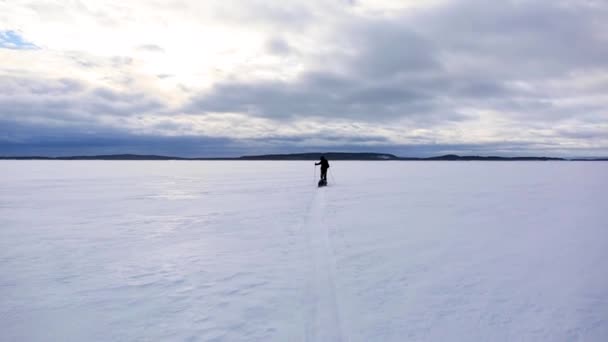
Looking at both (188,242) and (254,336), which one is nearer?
(254,336)

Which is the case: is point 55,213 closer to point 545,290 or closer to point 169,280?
point 169,280

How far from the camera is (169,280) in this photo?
5.41 meters

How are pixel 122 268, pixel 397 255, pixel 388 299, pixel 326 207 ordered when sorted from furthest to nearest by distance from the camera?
pixel 326 207 → pixel 397 255 → pixel 122 268 → pixel 388 299

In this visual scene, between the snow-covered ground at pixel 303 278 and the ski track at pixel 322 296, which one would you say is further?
the snow-covered ground at pixel 303 278

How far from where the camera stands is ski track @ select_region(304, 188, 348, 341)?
12.3 ft

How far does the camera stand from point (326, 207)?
12969 mm

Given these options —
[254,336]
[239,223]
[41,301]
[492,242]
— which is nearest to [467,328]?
[254,336]

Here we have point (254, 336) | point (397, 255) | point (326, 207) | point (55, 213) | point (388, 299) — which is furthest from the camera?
point (326, 207)

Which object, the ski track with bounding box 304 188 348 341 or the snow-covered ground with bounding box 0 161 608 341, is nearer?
the ski track with bounding box 304 188 348 341

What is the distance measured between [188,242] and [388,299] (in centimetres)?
461

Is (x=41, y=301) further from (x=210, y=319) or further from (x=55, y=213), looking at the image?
(x=55, y=213)

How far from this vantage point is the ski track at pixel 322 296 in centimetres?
374

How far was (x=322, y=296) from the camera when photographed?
4723 mm

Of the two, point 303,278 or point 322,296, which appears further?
point 303,278
